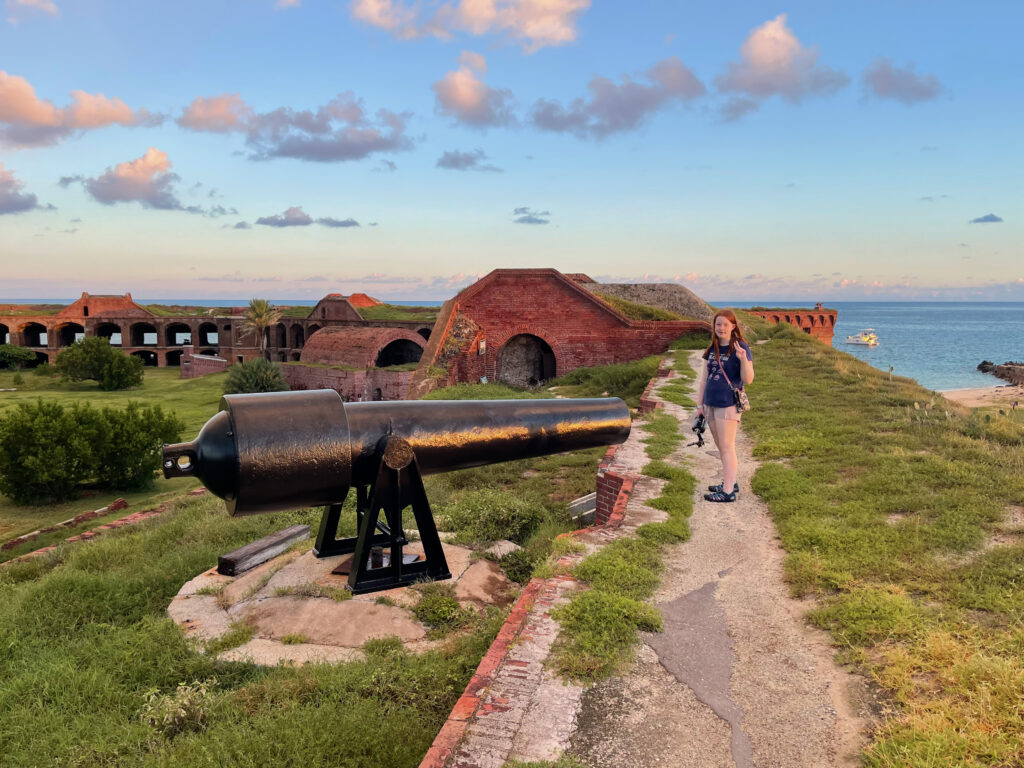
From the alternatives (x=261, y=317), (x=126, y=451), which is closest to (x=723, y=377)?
(x=126, y=451)

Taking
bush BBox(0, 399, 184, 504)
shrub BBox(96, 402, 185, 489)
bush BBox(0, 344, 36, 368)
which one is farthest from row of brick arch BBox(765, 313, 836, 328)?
bush BBox(0, 344, 36, 368)

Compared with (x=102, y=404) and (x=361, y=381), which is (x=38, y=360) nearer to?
(x=102, y=404)

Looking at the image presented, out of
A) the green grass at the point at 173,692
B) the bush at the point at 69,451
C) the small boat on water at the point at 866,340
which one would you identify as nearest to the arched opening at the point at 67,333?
the bush at the point at 69,451

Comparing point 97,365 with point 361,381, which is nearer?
point 361,381

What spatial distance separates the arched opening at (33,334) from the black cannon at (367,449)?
59315 mm

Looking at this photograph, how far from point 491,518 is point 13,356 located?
5322 centimetres

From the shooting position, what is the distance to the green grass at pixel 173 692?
3023mm

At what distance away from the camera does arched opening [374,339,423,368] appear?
113 feet

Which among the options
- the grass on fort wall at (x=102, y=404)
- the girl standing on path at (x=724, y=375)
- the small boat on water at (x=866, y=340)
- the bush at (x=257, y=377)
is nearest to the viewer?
the girl standing on path at (x=724, y=375)

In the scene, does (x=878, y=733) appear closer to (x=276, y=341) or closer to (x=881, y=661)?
(x=881, y=661)

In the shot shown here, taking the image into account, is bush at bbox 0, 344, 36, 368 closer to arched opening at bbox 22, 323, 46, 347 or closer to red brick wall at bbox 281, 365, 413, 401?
arched opening at bbox 22, 323, 46, 347

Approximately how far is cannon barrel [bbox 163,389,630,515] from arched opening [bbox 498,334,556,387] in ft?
55.7

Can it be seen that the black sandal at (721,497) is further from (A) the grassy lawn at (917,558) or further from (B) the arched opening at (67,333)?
(B) the arched opening at (67,333)

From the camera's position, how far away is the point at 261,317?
4462 cm
